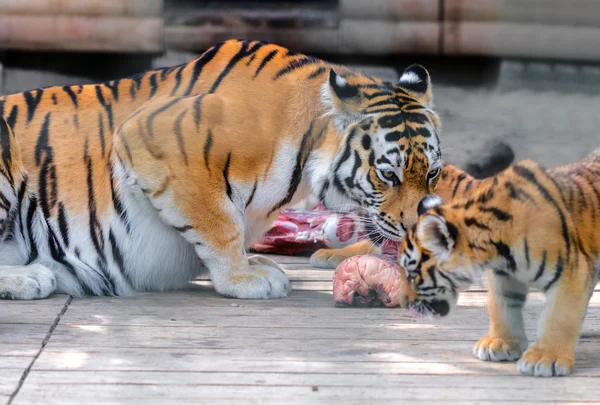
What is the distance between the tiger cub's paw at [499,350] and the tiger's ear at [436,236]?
255mm

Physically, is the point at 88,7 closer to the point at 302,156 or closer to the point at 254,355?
the point at 302,156

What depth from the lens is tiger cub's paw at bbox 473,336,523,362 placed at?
245 cm

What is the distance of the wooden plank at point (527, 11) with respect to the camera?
3.75m

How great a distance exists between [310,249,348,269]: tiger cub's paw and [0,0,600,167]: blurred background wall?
1201 mm

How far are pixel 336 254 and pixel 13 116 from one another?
4.29 feet

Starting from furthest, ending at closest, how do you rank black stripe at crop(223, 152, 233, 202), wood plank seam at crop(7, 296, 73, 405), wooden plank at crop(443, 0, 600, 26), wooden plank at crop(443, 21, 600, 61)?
wooden plank at crop(443, 21, 600, 61) < wooden plank at crop(443, 0, 600, 26) < black stripe at crop(223, 152, 233, 202) < wood plank seam at crop(7, 296, 73, 405)

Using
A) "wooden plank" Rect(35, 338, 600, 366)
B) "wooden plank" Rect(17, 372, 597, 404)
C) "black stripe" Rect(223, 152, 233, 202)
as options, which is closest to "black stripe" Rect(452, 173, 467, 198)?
"black stripe" Rect(223, 152, 233, 202)

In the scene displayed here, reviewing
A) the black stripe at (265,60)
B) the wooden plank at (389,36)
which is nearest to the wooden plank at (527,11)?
the wooden plank at (389,36)

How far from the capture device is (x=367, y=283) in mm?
3051

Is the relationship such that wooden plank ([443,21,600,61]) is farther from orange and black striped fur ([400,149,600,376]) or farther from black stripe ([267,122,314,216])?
orange and black striped fur ([400,149,600,376])

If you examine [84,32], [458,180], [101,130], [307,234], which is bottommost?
[307,234]

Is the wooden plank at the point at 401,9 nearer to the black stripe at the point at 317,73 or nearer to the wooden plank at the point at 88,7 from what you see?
the wooden plank at the point at 88,7

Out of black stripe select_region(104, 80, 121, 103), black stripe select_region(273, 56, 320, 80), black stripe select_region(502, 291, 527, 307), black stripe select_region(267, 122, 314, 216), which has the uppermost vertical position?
black stripe select_region(273, 56, 320, 80)

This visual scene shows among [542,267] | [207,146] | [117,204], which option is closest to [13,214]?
[117,204]
